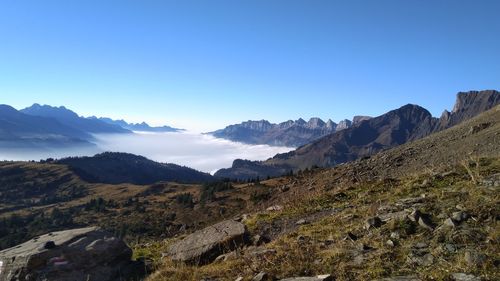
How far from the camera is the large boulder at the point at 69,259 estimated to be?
10125 mm

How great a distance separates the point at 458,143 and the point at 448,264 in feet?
84.2

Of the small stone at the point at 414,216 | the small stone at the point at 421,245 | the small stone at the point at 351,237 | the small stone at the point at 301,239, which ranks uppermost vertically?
the small stone at the point at 414,216

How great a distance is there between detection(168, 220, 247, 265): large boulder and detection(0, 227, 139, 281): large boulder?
144cm

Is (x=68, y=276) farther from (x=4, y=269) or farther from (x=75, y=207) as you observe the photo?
(x=75, y=207)

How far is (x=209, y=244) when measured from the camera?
445 inches

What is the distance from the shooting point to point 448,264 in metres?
6.85

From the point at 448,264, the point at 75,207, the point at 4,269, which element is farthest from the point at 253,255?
the point at 75,207

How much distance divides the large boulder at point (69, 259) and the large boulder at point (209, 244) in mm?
1443

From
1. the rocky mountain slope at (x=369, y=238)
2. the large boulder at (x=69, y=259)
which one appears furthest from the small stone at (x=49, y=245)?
the rocky mountain slope at (x=369, y=238)

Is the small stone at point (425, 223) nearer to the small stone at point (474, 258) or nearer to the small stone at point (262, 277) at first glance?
the small stone at point (474, 258)

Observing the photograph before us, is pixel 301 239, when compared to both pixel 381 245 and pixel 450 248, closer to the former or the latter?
pixel 381 245

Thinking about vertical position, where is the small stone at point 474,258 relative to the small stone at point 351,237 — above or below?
below

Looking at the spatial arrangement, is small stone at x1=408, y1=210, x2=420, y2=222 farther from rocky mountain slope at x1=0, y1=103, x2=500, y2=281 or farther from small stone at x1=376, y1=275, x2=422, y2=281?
small stone at x1=376, y1=275, x2=422, y2=281

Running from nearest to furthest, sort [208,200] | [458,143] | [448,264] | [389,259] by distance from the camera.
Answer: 1. [448,264]
2. [389,259]
3. [458,143]
4. [208,200]
